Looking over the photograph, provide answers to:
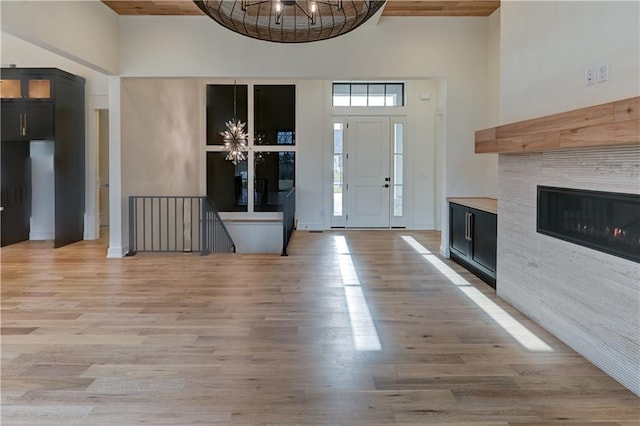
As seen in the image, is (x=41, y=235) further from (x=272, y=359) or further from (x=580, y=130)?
(x=580, y=130)

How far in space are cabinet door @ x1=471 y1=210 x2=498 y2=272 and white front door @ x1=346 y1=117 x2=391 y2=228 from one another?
14.0 feet

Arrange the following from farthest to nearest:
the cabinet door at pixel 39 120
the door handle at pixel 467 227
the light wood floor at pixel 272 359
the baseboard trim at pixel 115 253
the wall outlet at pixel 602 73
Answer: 1. the cabinet door at pixel 39 120
2. the baseboard trim at pixel 115 253
3. the door handle at pixel 467 227
4. the wall outlet at pixel 602 73
5. the light wood floor at pixel 272 359

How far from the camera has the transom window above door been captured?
9445mm

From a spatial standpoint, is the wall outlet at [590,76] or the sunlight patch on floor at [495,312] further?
the sunlight patch on floor at [495,312]

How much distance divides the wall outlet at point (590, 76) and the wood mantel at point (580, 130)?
352mm

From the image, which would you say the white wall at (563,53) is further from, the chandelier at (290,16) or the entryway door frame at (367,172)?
the entryway door frame at (367,172)

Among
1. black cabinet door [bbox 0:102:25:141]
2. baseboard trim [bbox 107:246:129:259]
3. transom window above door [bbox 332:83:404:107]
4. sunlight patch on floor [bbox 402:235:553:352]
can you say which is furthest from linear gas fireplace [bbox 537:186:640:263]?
black cabinet door [bbox 0:102:25:141]

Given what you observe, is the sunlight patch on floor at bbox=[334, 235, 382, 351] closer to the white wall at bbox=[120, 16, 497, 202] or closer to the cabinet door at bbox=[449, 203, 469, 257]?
the cabinet door at bbox=[449, 203, 469, 257]

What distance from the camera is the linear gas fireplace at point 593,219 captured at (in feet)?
8.23

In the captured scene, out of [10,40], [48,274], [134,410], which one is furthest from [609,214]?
[10,40]

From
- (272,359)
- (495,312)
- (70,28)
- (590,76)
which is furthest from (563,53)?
(70,28)

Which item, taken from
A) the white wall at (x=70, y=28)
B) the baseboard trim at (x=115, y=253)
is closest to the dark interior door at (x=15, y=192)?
the baseboard trim at (x=115, y=253)

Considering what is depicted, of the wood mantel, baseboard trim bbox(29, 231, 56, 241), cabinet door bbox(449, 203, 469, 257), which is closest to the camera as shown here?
the wood mantel

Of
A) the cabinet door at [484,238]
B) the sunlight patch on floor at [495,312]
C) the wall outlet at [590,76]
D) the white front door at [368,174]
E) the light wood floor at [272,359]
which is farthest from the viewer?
the white front door at [368,174]
